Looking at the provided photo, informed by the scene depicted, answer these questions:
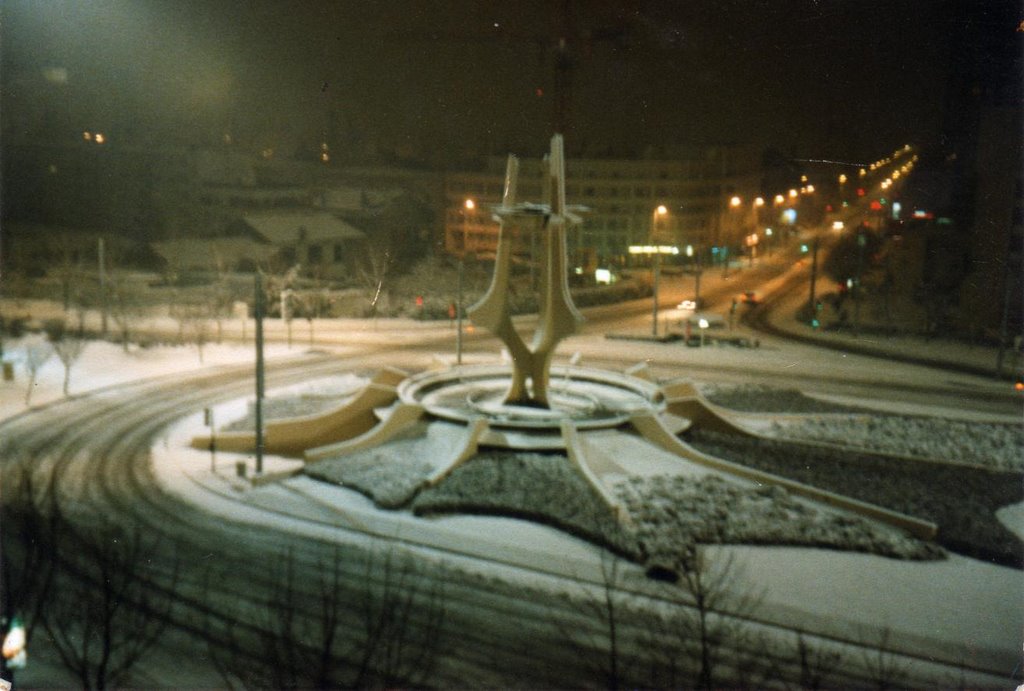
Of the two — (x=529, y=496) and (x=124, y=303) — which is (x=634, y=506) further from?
(x=124, y=303)

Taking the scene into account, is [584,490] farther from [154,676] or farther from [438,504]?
[154,676]

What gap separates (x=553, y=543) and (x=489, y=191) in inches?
2099

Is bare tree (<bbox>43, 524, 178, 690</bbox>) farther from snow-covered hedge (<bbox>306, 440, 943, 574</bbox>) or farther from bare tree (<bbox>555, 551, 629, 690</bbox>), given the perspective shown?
bare tree (<bbox>555, 551, 629, 690</bbox>)

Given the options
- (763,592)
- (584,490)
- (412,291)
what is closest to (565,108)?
(412,291)

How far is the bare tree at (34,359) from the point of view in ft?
89.7

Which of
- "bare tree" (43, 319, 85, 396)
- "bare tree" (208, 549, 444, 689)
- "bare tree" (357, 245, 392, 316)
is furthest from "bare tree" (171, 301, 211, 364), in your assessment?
"bare tree" (208, 549, 444, 689)

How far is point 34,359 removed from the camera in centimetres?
2977

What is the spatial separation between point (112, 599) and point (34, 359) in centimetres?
1879

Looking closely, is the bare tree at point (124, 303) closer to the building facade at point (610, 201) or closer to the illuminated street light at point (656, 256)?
the building facade at point (610, 201)

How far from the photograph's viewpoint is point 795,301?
5544 cm

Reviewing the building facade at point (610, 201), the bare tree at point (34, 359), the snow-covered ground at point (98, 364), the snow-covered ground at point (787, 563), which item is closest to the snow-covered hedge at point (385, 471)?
the snow-covered ground at point (787, 563)

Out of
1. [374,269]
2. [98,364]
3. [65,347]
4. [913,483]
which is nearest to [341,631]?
[913,483]

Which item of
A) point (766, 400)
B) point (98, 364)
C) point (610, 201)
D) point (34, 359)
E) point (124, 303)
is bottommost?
point (766, 400)

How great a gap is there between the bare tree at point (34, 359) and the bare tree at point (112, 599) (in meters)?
12.0
